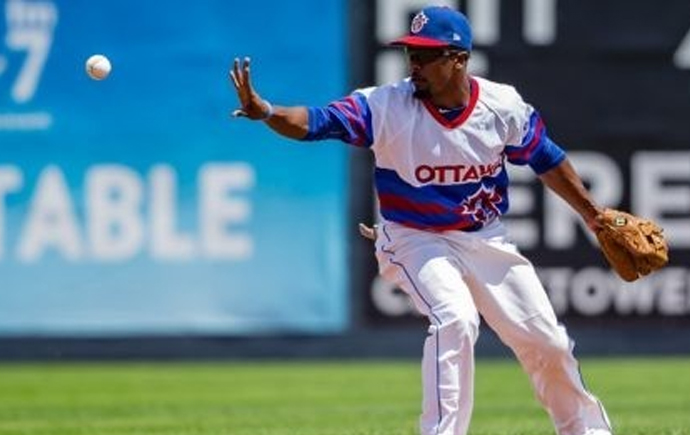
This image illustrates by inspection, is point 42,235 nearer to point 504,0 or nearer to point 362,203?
point 362,203

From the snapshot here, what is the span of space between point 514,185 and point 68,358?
12.3 ft

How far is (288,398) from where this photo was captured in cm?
1184

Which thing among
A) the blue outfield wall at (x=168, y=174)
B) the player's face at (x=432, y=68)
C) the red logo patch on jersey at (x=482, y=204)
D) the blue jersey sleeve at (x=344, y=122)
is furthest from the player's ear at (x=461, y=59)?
the blue outfield wall at (x=168, y=174)

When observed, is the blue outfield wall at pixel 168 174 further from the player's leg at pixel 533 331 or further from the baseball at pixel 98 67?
the player's leg at pixel 533 331

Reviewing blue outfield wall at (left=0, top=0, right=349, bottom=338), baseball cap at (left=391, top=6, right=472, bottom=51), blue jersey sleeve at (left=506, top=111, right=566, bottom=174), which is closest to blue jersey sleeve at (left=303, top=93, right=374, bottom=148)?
baseball cap at (left=391, top=6, right=472, bottom=51)

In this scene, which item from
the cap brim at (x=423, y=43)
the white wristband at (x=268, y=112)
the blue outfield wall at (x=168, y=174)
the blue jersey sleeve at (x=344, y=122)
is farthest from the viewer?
the blue outfield wall at (x=168, y=174)

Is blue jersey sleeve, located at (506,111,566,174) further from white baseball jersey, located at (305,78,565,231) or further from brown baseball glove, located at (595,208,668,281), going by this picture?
brown baseball glove, located at (595,208,668,281)

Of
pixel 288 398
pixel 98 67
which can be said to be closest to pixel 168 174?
pixel 288 398

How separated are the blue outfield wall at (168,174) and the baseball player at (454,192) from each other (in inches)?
269

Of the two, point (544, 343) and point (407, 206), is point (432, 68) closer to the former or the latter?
point (407, 206)

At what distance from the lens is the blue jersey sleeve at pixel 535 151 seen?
7562mm

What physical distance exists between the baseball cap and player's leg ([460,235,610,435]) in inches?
32.6

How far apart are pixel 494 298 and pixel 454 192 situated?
451 mm

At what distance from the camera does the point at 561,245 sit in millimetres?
14516
